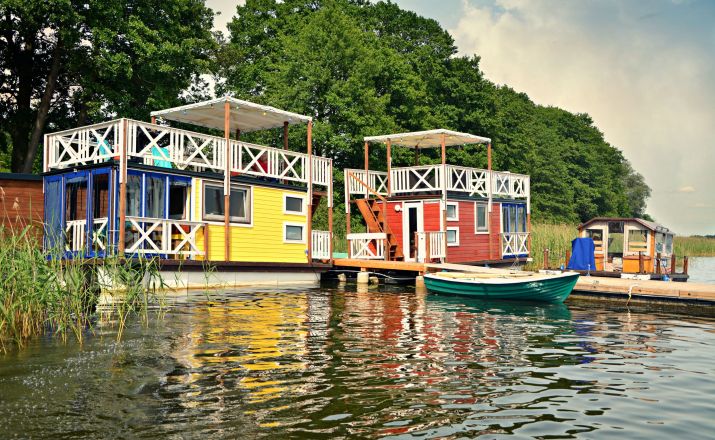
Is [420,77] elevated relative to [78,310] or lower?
elevated

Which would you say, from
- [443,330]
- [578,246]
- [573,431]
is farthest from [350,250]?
[573,431]

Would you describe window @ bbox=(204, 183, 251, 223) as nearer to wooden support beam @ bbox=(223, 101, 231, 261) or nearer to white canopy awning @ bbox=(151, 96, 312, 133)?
wooden support beam @ bbox=(223, 101, 231, 261)

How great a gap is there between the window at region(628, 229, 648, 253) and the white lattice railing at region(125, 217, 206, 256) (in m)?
17.3

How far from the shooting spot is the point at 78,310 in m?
10.4

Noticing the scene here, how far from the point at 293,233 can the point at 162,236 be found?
5.71m

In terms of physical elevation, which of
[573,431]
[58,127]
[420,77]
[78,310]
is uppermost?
[420,77]

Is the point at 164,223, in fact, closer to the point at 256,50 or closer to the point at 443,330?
the point at 443,330

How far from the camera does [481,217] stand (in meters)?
28.8

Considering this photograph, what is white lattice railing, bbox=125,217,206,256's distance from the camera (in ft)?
57.2

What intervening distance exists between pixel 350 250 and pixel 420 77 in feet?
74.5

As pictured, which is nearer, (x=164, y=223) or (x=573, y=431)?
(x=573, y=431)

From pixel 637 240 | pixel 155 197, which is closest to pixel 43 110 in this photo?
pixel 155 197

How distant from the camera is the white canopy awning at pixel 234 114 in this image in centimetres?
2045

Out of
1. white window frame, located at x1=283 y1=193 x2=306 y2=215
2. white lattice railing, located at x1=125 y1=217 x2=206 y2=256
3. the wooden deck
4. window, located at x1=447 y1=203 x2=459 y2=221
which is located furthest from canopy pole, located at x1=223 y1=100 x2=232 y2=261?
the wooden deck
